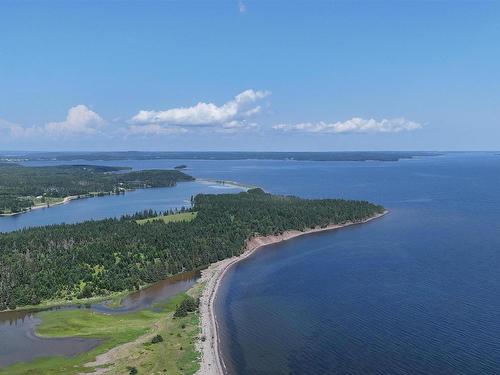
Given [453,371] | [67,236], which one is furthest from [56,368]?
[67,236]

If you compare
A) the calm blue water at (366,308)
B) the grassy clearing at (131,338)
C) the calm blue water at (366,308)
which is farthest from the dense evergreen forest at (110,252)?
the calm blue water at (366,308)

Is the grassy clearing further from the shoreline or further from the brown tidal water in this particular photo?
the brown tidal water

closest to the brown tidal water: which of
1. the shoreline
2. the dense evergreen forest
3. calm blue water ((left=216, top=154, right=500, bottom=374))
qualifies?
the dense evergreen forest

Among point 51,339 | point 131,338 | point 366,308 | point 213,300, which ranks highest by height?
point 366,308

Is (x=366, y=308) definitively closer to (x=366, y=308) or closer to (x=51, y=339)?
(x=366, y=308)

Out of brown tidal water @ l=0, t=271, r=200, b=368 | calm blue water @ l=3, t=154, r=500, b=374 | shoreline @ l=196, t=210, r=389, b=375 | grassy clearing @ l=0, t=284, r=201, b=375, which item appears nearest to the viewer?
grassy clearing @ l=0, t=284, r=201, b=375

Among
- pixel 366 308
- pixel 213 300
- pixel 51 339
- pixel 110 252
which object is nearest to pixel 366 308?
pixel 366 308

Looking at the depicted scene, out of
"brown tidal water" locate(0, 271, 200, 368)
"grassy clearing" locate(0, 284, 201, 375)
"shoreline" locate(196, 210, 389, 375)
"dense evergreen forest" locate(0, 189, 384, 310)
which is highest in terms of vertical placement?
"dense evergreen forest" locate(0, 189, 384, 310)
